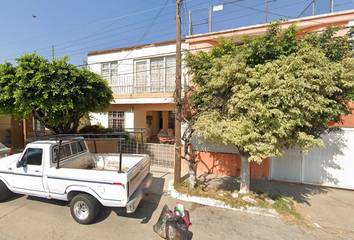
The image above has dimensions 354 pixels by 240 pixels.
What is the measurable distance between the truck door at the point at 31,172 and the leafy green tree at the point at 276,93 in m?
4.02

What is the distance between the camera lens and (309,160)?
5.44 metres

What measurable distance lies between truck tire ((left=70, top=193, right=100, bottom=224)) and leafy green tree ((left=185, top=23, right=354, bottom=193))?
296cm

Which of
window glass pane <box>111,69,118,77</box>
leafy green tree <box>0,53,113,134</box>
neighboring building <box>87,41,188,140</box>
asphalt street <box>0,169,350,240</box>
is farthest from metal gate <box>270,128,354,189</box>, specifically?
window glass pane <box>111,69,118,77</box>

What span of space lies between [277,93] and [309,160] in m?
4.18

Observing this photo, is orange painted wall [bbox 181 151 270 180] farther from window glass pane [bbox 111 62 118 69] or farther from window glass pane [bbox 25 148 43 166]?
window glass pane [bbox 111 62 118 69]

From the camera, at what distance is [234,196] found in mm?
4371

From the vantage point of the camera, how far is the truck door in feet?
11.6

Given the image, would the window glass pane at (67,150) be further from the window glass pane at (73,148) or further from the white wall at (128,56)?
the white wall at (128,56)

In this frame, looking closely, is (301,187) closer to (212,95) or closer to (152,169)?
(212,95)

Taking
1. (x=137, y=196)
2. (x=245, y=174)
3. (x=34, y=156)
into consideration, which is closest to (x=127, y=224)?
(x=137, y=196)

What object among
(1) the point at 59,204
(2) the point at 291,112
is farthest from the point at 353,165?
(1) the point at 59,204

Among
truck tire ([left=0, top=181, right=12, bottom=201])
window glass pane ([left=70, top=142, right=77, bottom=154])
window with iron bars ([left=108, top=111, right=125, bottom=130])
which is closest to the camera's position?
truck tire ([left=0, top=181, right=12, bottom=201])

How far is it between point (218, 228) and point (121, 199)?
7.39 feet

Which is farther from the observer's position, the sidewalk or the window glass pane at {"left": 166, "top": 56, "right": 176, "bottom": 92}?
the window glass pane at {"left": 166, "top": 56, "right": 176, "bottom": 92}
